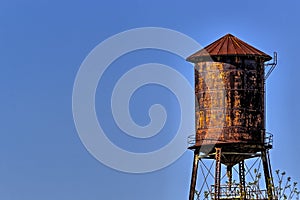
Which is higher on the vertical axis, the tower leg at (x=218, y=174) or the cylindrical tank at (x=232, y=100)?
the cylindrical tank at (x=232, y=100)

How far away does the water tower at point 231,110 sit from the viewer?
6150cm

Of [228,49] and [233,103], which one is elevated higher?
[228,49]

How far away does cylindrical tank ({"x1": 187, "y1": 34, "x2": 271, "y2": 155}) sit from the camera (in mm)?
61469

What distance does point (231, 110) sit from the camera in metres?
61.5

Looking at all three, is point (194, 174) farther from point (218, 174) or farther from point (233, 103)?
point (233, 103)

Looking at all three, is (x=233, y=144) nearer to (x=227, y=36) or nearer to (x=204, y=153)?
(x=204, y=153)

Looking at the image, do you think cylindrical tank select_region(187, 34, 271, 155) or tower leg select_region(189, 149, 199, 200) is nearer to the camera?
cylindrical tank select_region(187, 34, 271, 155)

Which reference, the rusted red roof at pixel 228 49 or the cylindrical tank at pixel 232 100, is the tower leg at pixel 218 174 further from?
the rusted red roof at pixel 228 49

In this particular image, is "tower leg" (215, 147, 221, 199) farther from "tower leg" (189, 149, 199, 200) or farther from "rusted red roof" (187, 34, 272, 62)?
"rusted red roof" (187, 34, 272, 62)

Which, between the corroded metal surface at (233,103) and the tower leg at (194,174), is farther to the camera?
the tower leg at (194,174)

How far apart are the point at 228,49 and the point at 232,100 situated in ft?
10.2

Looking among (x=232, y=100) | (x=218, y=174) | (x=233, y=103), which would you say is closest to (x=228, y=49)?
(x=232, y=100)

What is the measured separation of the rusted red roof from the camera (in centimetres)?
6212

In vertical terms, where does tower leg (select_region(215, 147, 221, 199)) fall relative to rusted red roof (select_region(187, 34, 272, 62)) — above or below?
below
